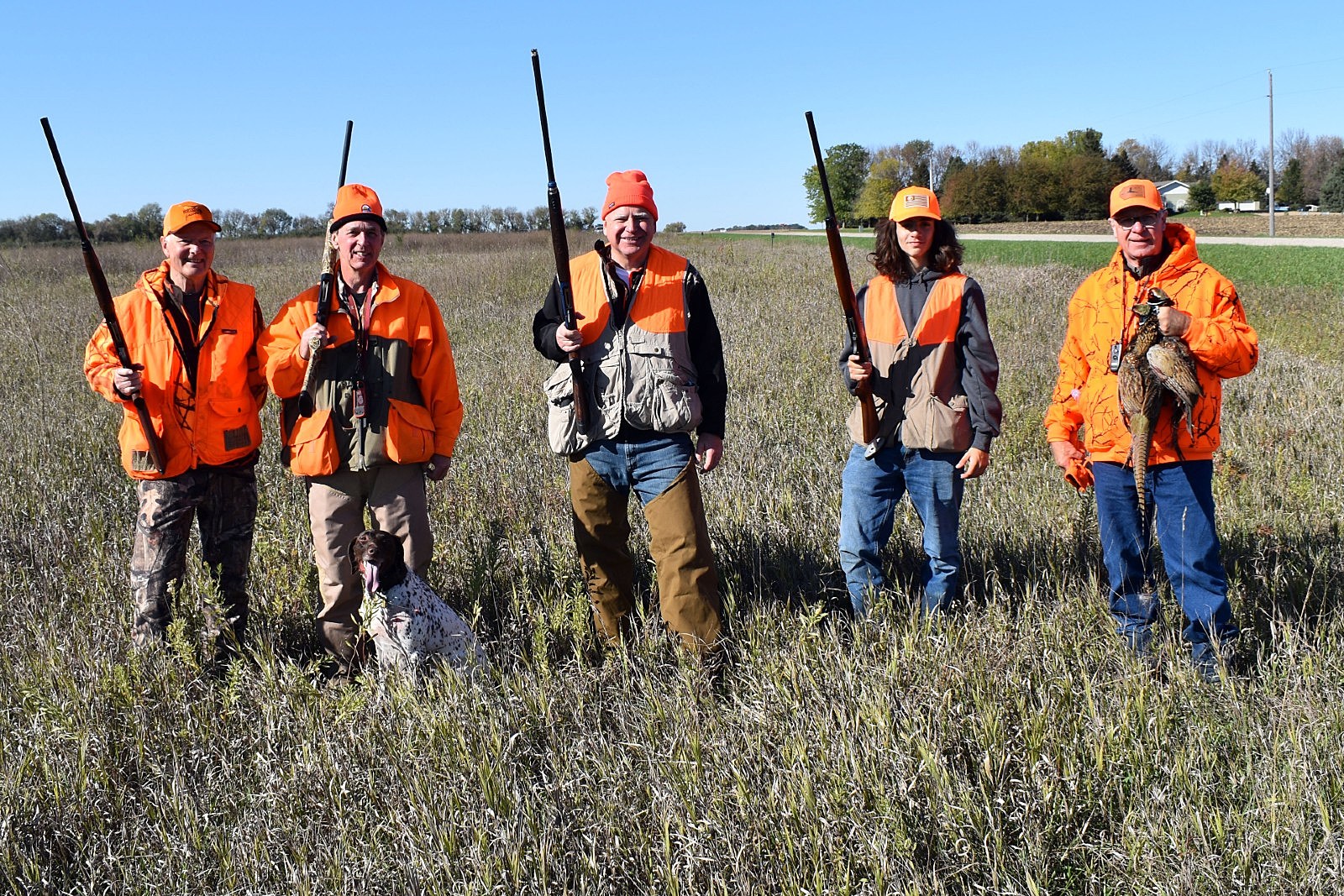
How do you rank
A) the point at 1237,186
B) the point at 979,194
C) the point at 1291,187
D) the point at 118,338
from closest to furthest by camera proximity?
the point at 118,338, the point at 1291,187, the point at 979,194, the point at 1237,186

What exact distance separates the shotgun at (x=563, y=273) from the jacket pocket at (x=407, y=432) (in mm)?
627

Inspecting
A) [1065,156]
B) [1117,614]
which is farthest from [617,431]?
[1065,156]

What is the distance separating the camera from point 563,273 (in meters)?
3.72

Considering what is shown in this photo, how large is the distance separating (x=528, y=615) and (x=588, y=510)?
0.67 m

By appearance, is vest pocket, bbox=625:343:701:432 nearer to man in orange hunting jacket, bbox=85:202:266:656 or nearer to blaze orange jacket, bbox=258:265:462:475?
blaze orange jacket, bbox=258:265:462:475

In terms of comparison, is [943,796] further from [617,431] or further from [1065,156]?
[1065,156]

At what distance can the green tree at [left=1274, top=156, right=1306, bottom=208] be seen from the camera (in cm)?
7888

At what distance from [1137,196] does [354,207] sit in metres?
2.86

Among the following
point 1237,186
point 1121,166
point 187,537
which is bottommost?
point 187,537

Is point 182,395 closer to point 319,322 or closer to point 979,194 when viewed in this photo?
point 319,322

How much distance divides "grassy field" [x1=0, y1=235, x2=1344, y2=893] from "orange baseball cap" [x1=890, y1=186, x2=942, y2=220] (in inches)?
62.3

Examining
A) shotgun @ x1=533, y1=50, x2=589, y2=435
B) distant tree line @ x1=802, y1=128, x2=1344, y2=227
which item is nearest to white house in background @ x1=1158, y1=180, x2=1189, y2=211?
distant tree line @ x1=802, y1=128, x2=1344, y2=227

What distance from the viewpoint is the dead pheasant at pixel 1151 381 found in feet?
10.4

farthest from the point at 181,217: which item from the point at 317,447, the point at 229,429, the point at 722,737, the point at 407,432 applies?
the point at 722,737
